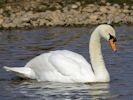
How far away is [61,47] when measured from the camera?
817 inches

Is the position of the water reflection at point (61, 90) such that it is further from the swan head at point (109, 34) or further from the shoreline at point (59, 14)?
the shoreline at point (59, 14)

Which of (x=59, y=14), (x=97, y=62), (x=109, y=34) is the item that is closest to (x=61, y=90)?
(x=97, y=62)

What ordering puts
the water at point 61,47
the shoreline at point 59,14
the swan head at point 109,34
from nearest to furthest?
the water at point 61,47 → the swan head at point 109,34 → the shoreline at point 59,14

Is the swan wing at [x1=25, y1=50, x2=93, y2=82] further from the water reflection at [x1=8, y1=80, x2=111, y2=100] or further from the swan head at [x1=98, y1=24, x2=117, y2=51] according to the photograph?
the swan head at [x1=98, y1=24, x2=117, y2=51]

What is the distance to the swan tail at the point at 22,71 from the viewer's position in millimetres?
15710

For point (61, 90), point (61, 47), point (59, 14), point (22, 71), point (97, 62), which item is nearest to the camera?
point (61, 90)

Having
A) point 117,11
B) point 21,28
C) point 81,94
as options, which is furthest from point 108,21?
point 81,94

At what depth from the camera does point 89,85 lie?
14.9 m

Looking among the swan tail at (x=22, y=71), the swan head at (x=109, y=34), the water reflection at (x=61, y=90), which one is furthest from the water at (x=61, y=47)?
the swan head at (x=109, y=34)

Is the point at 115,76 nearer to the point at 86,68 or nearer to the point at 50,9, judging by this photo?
the point at 86,68

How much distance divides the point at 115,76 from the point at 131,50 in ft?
11.7

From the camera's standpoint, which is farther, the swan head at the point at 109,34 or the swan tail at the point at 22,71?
the swan tail at the point at 22,71

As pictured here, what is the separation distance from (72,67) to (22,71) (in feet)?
4.10

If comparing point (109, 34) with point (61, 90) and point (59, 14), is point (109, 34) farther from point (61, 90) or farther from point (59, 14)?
point (59, 14)
